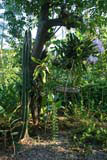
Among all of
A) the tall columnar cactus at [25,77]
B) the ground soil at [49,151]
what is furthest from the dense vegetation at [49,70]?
the ground soil at [49,151]

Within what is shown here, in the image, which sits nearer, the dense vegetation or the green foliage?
the dense vegetation

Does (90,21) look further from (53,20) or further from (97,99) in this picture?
(97,99)

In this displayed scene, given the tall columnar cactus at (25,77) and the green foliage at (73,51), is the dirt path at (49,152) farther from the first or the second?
the green foliage at (73,51)

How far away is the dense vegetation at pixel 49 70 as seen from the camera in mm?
2836

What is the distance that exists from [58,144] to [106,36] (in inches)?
117

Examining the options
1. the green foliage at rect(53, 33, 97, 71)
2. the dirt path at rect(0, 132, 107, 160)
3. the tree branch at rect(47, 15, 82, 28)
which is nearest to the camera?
the dirt path at rect(0, 132, 107, 160)

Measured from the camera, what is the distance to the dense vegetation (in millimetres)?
2836

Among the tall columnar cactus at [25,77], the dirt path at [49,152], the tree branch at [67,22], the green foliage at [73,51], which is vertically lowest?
the dirt path at [49,152]

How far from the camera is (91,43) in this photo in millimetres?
3807

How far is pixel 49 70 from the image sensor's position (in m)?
3.66

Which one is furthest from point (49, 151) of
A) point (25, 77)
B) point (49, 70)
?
point (49, 70)

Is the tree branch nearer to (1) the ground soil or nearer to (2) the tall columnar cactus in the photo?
(2) the tall columnar cactus

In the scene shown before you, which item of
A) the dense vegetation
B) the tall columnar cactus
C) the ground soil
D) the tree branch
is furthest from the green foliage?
the ground soil

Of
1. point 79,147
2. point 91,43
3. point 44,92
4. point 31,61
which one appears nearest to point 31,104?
point 44,92
